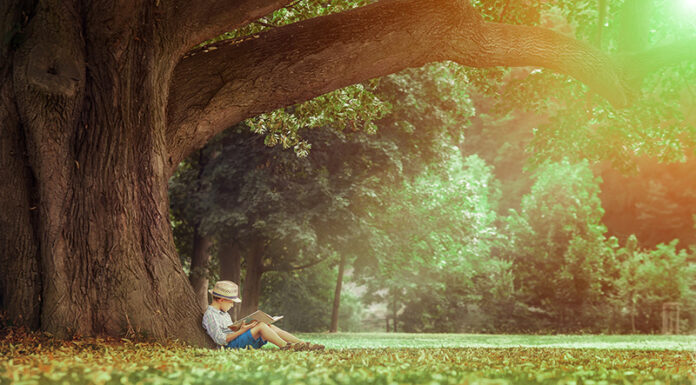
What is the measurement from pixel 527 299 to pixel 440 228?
479 cm

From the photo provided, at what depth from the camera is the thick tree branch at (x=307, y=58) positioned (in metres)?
9.43

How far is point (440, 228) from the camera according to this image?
27.7 metres

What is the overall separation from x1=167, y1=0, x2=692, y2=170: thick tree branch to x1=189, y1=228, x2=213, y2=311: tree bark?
43.5 feet

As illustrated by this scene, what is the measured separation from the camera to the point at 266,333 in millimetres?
8766

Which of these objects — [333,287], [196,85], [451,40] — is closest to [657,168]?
[333,287]

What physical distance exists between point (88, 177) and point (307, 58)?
133 inches

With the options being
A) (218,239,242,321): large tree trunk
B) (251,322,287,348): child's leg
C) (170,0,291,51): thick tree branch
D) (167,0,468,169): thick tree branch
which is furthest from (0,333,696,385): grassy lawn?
(218,239,242,321): large tree trunk

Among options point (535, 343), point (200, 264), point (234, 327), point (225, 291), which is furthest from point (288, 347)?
point (200, 264)

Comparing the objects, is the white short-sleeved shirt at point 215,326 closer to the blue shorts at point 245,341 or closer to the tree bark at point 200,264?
the blue shorts at point 245,341

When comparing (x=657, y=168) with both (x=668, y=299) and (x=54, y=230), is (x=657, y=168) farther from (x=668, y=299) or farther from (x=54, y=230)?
(x=54, y=230)

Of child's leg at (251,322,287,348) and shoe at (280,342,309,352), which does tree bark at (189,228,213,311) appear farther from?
shoe at (280,342,309,352)

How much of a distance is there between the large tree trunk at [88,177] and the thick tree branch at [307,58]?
0.88 meters

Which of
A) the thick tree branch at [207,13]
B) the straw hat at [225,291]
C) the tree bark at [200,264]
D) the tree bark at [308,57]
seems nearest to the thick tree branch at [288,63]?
the tree bark at [308,57]

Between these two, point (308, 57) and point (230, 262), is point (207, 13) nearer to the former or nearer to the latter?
point (308, 57)
